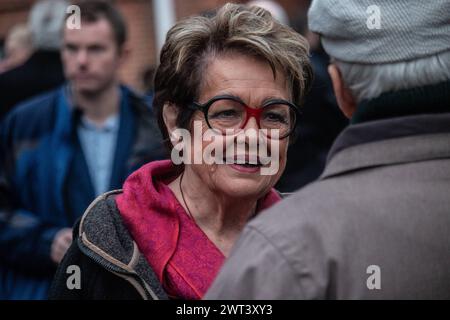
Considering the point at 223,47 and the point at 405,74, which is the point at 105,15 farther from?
A: the point at 405,74

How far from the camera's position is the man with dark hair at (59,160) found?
4.30 metres

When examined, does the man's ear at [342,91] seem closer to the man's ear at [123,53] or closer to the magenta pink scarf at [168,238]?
the magenta pink scarf at [168,238]

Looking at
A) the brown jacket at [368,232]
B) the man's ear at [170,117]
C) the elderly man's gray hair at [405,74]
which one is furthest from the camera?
the man's ear at [170,117]

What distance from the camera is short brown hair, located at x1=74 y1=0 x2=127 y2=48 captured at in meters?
4.91

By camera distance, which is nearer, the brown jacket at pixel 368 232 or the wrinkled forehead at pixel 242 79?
the brown jacket at pixel 368 232

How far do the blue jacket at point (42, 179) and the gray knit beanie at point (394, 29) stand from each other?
2.30m

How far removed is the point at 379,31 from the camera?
6.58 feet

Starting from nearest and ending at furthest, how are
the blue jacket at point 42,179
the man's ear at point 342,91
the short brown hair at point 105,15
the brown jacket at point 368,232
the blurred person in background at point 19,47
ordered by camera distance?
the brown jacket at point 368,232 → the man's ear at point 342,91 → the blue jacket at point 42,179 → the short brown hair at point 105,15 → the blurred person in background at point 19,47

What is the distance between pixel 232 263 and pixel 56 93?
2.92 metres

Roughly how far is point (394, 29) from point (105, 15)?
3.16 metres

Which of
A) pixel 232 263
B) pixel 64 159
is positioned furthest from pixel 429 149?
pixel 64 159

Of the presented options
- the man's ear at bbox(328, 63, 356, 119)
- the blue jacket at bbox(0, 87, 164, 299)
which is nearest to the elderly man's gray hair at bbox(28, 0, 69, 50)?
the blue jacket at bbox(0, 87, 164, 299)

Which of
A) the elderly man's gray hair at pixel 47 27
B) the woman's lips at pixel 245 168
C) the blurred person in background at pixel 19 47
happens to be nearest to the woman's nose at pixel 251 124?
the woman's lips at pixel 245 168

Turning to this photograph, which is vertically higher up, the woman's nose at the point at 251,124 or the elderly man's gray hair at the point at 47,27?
the woman's nose at the point at 251,124
